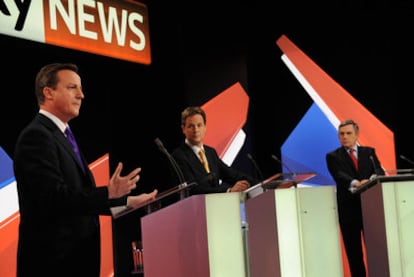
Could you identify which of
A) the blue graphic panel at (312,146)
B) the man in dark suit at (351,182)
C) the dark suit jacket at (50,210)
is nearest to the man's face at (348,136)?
the man in dark suit at (351,182)

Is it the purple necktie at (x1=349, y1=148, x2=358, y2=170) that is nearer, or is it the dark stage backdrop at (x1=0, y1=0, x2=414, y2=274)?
the dark stage backdrop at (x1=0, y1=0, x2=414, y2=274)

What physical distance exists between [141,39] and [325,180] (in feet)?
8.68

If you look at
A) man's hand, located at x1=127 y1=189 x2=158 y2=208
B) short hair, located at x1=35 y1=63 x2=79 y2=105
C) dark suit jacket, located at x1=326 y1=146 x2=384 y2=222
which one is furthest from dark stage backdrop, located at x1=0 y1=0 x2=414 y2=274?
man's hand, located at x1=127 y1=189 x2=158 y2=208

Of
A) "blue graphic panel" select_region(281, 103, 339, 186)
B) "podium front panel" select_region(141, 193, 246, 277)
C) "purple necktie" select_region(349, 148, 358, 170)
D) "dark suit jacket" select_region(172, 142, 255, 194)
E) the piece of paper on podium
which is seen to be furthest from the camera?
"blue graphic panel" select_region(281, 103, 339, 186)

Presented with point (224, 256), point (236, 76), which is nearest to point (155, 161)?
point (236, 76)

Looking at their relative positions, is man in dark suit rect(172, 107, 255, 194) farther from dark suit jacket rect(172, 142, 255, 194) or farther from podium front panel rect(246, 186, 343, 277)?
podium front panel rect(246, 186, 343, 277)

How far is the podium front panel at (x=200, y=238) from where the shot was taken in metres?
3.16

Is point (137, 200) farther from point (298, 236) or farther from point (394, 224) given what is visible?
point (394, 224)

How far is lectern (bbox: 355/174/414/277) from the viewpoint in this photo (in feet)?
12.0

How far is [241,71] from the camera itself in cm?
736

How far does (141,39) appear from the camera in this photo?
253 inches

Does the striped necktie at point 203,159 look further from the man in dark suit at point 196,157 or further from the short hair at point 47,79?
the short hair at point 47,79

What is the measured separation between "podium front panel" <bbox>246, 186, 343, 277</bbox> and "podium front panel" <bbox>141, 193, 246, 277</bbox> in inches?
17.9

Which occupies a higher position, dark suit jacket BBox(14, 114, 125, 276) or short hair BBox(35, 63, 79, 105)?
short hair BBox(35, 63, 79, 105)
